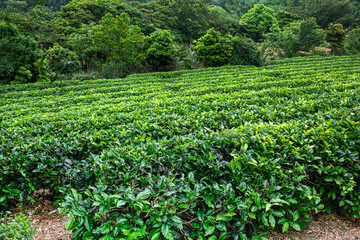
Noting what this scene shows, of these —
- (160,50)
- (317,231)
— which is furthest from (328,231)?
(160,50)

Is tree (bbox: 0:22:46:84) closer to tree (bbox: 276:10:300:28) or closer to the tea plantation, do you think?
the tea plantation

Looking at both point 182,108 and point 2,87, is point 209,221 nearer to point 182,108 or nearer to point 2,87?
point 182,108

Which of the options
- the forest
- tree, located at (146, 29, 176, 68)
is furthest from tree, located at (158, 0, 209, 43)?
tree, located at (146, 29, 176, 68)

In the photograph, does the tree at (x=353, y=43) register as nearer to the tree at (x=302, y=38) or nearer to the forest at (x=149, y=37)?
the forest at (x=149, y=37)

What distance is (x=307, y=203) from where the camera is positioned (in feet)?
6.19

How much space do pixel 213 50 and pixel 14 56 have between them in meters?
16.4

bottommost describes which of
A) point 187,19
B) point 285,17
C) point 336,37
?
point 336,37

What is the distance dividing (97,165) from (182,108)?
259 centimetres

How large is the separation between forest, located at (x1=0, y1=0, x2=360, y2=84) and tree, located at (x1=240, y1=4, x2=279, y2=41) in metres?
0.20

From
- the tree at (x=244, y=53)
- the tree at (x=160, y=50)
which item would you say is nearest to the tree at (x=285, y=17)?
the tree at (x=244, y=53)

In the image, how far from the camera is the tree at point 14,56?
12.4 m

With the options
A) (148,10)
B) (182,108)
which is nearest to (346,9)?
(148,10)

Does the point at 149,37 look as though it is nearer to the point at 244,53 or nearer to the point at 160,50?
the point at 160,50

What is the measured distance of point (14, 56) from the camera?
13039 mm
